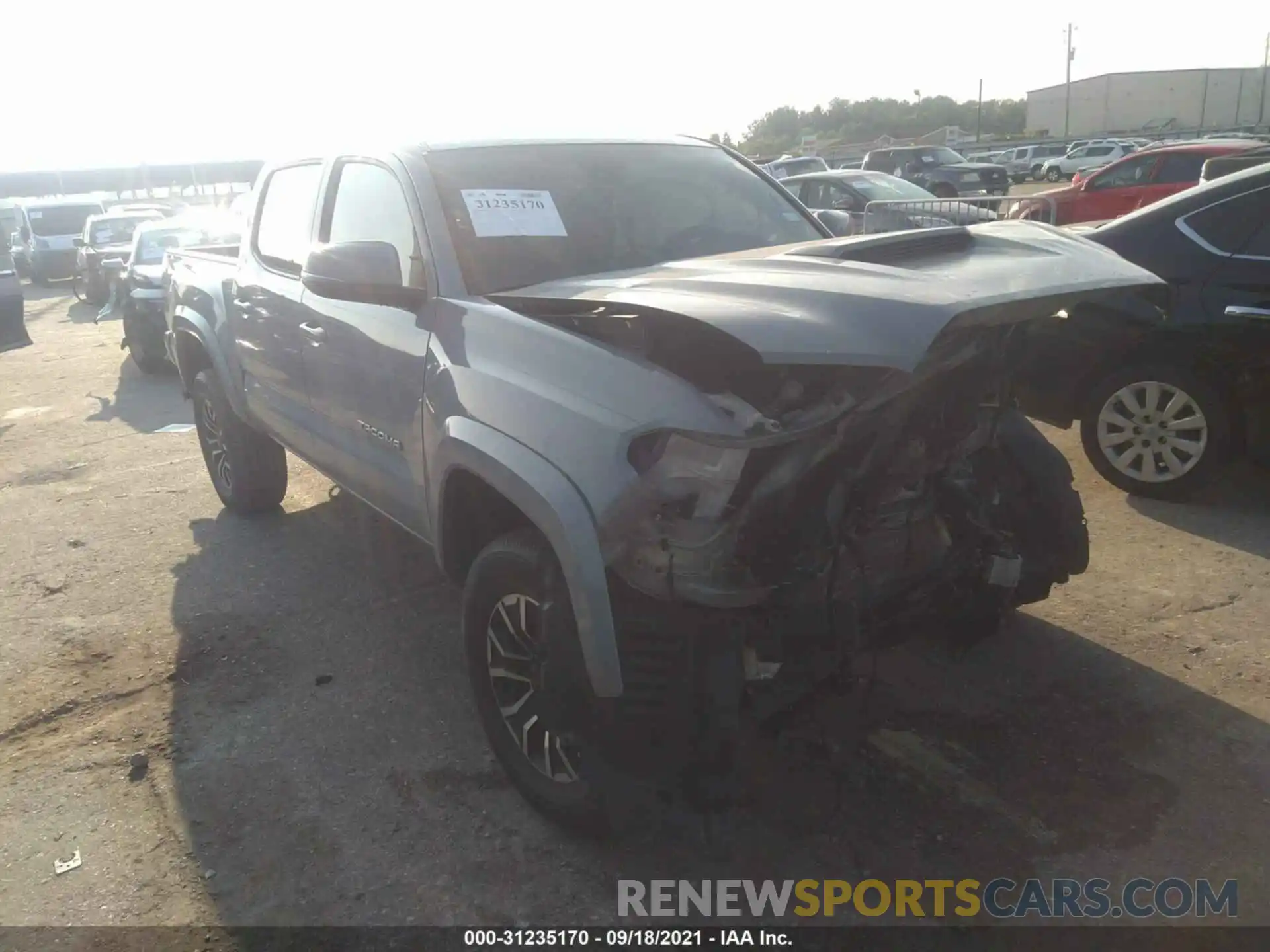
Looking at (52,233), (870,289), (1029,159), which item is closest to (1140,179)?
(870,289)

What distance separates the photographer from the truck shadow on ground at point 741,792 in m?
2.77

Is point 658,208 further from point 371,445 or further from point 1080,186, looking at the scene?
point 1080,186

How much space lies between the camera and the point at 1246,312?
15.4 feet

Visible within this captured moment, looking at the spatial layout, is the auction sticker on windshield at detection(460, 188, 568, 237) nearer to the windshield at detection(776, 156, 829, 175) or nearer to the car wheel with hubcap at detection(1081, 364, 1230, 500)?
the car wheel with hubcap at detection(1081, 364, 1230, 500)

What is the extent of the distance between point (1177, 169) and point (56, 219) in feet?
77.2

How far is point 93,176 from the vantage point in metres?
37.7

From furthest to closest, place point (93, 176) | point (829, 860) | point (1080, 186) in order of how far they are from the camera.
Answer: point (93, 176) → point (1080, 186) → point (829, 860)

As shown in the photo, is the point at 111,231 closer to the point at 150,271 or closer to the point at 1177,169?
the point at 150,271

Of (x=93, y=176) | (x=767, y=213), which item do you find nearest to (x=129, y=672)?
→ (x=767, y=213)

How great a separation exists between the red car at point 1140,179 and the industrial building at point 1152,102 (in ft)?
188

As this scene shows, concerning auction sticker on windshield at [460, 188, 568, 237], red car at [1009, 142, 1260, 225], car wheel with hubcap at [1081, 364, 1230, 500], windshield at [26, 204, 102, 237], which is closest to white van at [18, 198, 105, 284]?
windshield at [26, 204, 102, 237]

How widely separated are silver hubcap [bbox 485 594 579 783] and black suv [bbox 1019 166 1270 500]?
3.38 m

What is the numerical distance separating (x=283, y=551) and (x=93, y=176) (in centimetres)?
3899

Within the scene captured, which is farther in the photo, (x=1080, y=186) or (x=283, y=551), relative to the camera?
(x=1080, y=186)
